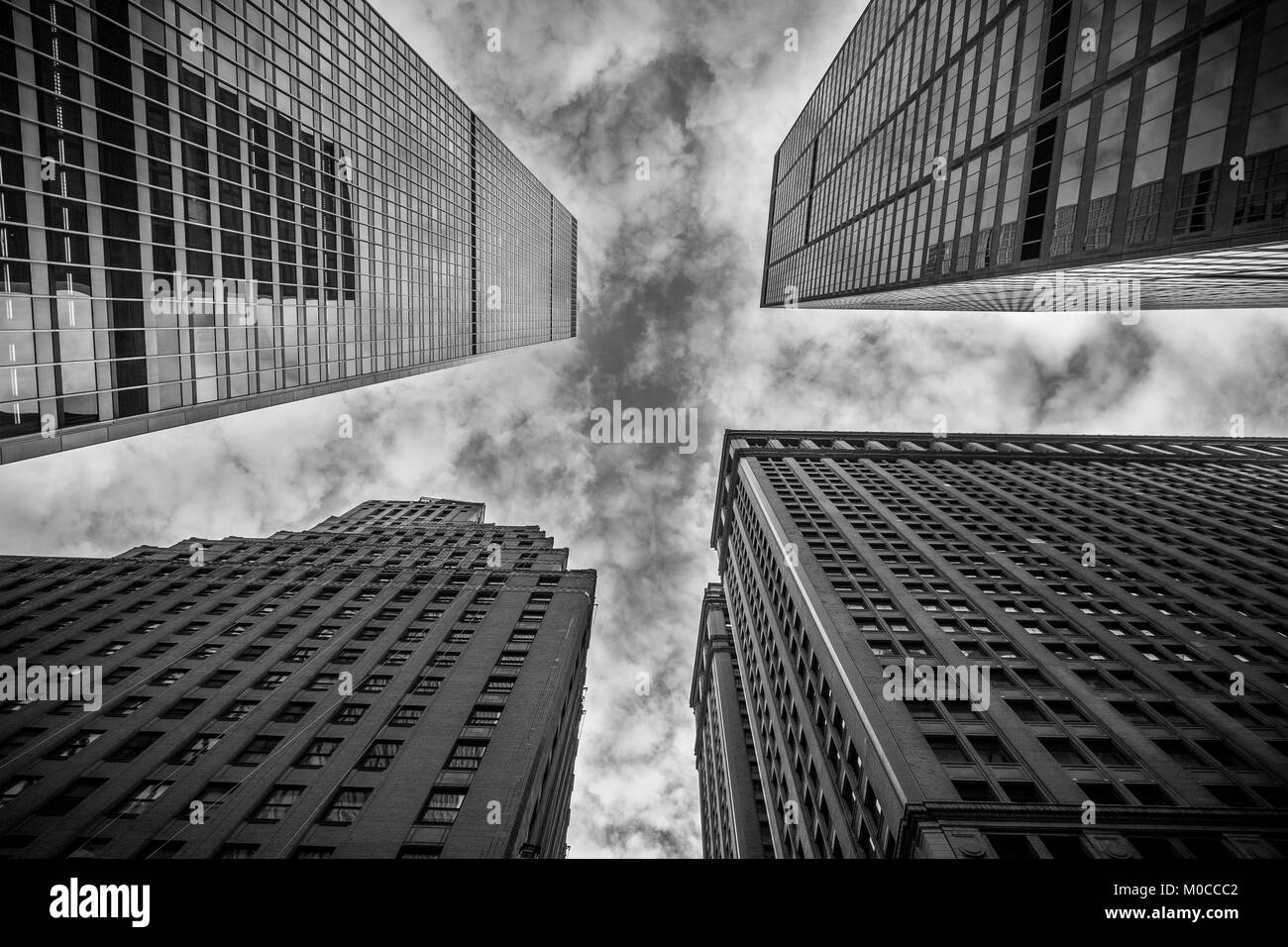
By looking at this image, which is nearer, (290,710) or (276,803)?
(276,803)

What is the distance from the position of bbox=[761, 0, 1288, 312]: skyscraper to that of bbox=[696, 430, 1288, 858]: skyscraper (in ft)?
64.9

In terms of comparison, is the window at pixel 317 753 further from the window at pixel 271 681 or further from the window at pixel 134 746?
the window at pixel 134 746

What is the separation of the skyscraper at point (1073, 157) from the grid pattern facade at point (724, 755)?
5086cm

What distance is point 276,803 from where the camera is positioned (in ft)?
85.2

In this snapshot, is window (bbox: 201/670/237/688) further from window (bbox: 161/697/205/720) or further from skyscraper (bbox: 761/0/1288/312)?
skyscraper (bbox: 761/0/1288/312)

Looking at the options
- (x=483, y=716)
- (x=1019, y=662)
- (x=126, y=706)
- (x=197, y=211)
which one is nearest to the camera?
(x=197, y=211)

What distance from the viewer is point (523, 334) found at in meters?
91.6

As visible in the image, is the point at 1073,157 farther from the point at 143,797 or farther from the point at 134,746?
the point at 134,746

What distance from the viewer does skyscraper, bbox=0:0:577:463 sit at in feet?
65.5

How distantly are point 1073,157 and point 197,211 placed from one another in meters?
44.6

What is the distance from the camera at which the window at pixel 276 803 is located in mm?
25219

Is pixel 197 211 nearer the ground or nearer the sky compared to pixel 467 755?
nearer the sky

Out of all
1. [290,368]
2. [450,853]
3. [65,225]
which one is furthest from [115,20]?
[450,853]

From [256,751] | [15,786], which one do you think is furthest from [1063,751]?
[15,786]
